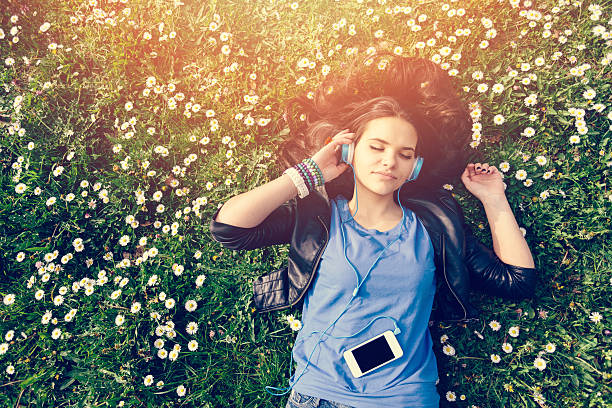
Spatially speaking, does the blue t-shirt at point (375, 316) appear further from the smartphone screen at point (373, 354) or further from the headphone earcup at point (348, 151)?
the headphone earcup at point (348, 151)

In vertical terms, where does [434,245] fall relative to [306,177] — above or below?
below

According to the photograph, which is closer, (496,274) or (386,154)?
(386,154)

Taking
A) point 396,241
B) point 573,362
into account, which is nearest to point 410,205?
point 396,241

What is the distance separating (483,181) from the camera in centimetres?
339

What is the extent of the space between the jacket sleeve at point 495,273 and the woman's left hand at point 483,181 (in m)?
0.51

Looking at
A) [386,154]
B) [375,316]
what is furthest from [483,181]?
[375,316]

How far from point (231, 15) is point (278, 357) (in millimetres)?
3578

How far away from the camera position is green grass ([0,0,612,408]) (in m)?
3.44

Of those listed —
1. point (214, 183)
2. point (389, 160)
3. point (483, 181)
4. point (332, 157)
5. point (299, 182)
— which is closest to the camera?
point (389, 160)

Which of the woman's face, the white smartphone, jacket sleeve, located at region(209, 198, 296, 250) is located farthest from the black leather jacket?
the white smartphone

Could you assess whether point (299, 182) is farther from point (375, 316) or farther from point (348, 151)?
point (375, 316)

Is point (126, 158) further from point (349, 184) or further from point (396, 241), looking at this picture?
point (396, 241)

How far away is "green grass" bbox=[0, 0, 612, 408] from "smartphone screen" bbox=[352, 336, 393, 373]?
106cm

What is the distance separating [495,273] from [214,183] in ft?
8.68
